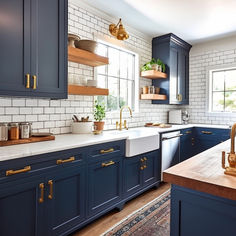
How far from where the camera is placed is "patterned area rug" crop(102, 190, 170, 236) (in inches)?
81.4

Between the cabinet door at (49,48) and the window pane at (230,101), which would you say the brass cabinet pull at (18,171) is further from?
the window pane at (230,101)

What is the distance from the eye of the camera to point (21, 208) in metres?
1.54

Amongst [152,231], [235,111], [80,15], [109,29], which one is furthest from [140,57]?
[152,231]

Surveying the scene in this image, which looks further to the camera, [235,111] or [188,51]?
[188,51]

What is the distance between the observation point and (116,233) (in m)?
2.05

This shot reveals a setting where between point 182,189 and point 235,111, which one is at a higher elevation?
point 235,111

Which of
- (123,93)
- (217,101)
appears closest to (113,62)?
(123,93)

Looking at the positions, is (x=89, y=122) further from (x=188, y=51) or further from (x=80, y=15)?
(x=188, y=51)

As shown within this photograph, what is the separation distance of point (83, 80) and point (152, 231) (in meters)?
2.12

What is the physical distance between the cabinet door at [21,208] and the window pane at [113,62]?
241cm

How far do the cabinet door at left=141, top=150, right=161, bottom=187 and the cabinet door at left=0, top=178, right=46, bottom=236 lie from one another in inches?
63.0

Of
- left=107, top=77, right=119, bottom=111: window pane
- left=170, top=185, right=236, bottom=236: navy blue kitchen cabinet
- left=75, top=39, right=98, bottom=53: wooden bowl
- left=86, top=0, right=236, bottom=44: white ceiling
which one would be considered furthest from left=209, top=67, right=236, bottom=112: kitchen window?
left=170, top=185, right=236, bottom=236: navy blue kitchen cabinet

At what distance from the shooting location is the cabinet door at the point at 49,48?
1937 mm

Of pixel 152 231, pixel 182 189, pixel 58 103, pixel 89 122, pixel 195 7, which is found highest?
pixel 195 7
